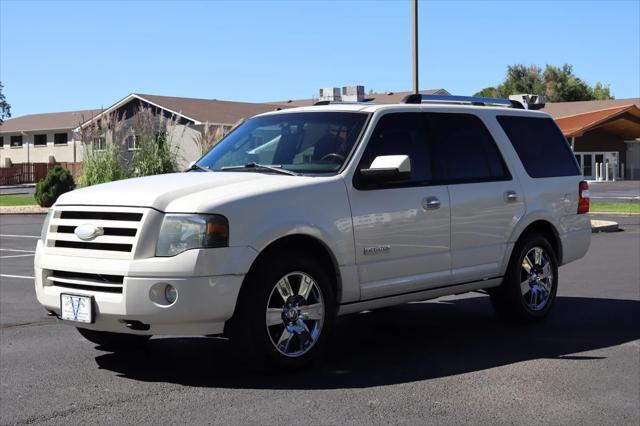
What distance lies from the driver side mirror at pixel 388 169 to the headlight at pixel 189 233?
4.65 ft

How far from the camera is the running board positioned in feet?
22.2

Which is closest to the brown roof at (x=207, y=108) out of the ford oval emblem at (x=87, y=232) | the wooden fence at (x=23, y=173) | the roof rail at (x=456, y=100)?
the wooden fence at (x=23, y=173)

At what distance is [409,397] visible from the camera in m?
5.67

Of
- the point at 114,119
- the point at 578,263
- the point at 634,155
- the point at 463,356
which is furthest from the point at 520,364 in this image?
the point at 634,155

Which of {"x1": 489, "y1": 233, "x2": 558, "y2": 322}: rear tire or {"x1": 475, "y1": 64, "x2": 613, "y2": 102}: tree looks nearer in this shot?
{"x1": 489, "y1": 233, "x2": 558, "y2": 322}: rear tire

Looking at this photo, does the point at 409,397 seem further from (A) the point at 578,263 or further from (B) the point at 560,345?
(A) the point at 578,263

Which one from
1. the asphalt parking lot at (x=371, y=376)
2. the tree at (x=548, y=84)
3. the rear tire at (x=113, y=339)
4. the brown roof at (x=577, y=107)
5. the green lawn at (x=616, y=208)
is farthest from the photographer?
the tree at (x=548, y=84)

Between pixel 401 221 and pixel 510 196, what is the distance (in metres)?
1.55

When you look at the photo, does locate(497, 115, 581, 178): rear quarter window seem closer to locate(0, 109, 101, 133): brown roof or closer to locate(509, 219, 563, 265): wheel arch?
locate(509, 219, 563, 265): wheel arch

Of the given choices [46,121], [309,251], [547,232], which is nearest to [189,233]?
[309,251]

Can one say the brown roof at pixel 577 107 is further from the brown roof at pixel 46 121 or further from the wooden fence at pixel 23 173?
the wooden fence at pixel 23 173

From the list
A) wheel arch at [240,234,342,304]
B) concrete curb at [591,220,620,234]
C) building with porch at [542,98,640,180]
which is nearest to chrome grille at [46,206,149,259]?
wheel arch at [240,234,342,304]

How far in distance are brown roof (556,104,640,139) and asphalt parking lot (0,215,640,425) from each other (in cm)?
4982

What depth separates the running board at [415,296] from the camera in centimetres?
677
